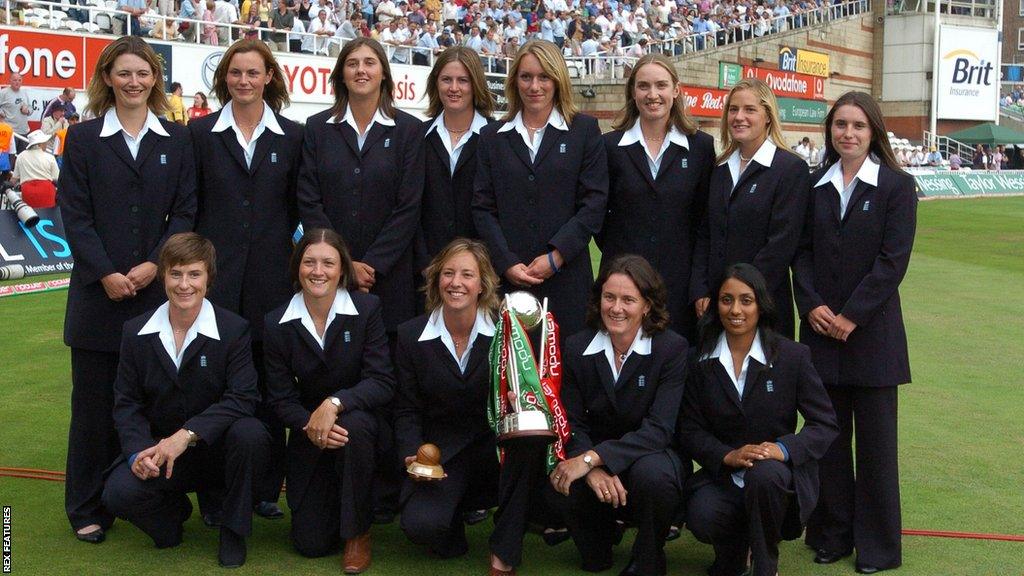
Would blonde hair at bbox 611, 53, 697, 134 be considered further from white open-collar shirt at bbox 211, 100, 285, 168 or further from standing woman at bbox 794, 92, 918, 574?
white open-collar shirt at bbox 211, 100, 285, 168

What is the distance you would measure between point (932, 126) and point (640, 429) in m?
53.6

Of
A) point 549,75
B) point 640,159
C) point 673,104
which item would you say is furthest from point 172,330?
point 673,104

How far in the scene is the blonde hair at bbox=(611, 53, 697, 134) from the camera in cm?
542

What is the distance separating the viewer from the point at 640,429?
188 inches

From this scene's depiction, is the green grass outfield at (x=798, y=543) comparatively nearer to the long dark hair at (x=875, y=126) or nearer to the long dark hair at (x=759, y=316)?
the long dark hair at (x=759, y=316)

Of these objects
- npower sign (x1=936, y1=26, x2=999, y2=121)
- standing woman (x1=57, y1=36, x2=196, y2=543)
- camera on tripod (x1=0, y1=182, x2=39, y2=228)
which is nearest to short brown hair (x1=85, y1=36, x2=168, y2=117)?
standing woman (x1=57, y1=36, x2=196, y2=543)

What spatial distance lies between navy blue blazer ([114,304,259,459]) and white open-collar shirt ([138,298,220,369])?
0.02 m

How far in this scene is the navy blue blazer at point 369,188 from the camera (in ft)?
17.9

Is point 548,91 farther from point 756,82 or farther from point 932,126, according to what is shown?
point 932,126

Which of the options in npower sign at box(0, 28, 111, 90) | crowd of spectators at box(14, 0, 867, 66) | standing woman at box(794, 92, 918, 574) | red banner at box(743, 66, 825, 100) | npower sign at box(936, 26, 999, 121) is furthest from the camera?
npower sign at box(936, 26, 999, 121)

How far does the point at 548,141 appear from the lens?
551 centimetres

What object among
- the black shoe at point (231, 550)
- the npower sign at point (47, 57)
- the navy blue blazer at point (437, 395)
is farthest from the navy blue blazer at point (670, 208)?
the npower sign at point (47, 57)

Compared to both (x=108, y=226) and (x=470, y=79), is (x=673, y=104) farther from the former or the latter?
(x=108, y=226)

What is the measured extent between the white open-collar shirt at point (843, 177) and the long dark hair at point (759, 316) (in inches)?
18.7
